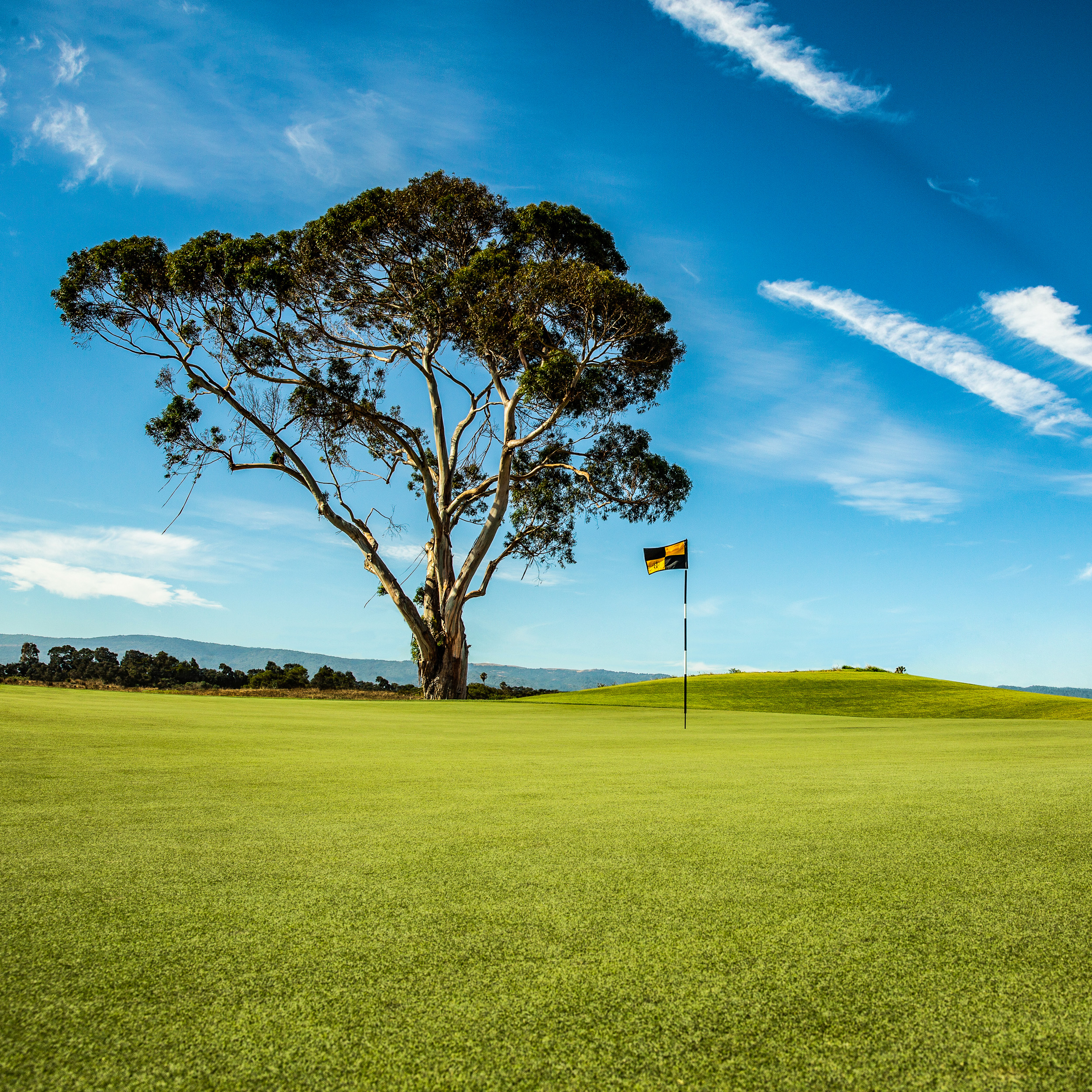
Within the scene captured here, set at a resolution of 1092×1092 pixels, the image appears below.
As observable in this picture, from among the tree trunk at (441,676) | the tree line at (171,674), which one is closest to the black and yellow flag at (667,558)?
the tree trunk at (441,676)

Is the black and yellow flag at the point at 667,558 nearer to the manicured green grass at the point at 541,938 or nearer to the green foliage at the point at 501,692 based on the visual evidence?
the manicured green grass at the point at 541,938

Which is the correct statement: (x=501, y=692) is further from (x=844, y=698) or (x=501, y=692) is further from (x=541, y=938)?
(x=541, y=938)

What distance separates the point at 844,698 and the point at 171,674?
27045 mm

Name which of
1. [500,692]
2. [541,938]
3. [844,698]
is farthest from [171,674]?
[541,938]

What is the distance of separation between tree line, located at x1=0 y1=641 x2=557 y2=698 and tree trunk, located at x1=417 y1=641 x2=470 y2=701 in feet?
7.44

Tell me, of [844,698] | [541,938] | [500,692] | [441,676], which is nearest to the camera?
[541,938]

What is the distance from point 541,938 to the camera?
5.95ft

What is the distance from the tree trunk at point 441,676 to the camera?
24062 millimetres

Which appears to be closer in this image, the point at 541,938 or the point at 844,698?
the point at 541,938

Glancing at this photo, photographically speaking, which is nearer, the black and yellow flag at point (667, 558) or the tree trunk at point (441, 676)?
the black and yellow flag at point (667, 558)

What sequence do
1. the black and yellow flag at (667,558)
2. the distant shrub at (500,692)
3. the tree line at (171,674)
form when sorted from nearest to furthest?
the black and yellow flag at (667,558) < the tree line at (171,674) < the distant shrub at (500,692)

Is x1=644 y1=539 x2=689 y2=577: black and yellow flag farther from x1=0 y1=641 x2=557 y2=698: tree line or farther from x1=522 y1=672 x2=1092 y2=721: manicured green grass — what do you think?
x1=0 y1=641 x2=557 y2=698: tree line

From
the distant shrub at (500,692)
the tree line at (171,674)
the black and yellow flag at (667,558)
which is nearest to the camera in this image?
the black and yellow flag at (667,558)

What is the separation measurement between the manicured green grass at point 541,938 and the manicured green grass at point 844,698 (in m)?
Result: 19.9
